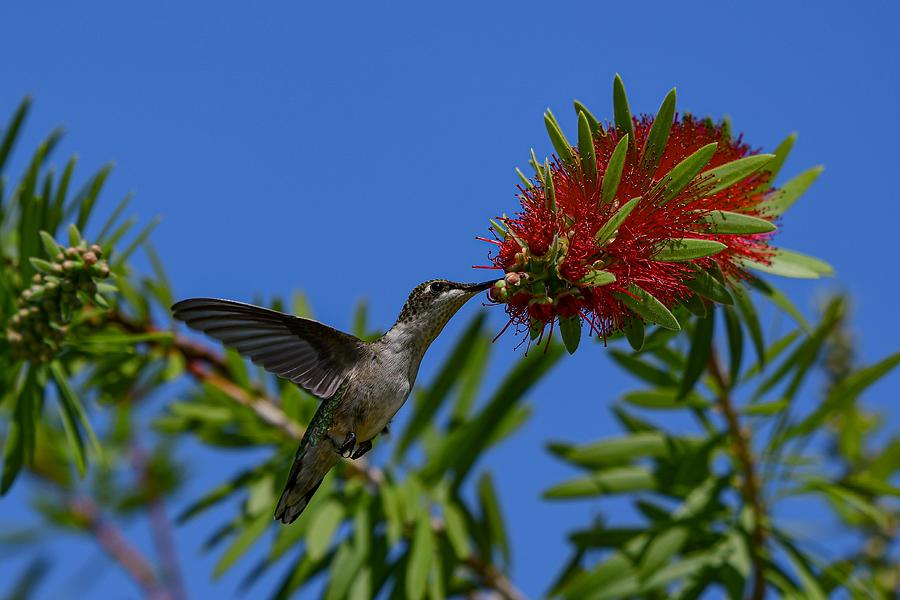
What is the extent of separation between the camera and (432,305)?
2207mm

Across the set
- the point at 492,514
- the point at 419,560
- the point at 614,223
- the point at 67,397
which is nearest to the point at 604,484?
the point at 492,514

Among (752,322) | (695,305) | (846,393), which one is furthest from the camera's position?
(846,393)

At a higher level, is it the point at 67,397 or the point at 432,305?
the point at 432,305

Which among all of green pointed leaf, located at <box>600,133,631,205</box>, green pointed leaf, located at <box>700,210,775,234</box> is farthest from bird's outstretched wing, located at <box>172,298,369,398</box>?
green pointed leaf, located at <box>700,210,775,234</box>

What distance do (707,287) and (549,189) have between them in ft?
1.40

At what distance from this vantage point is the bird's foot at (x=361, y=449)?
93.4 inches

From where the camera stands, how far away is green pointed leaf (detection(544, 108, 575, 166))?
190 cm

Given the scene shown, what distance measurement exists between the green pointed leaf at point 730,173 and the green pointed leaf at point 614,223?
19 cm

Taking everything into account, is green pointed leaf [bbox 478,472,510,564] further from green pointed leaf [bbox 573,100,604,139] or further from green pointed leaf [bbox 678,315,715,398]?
green pointed leaf [bbox 573,100,604,139]

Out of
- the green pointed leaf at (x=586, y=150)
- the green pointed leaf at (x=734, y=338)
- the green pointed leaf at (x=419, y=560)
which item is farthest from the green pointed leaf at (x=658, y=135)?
the green pointed leaf at (x=419, y=560)

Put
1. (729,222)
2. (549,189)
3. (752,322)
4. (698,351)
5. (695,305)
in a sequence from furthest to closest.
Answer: (752,322) → (698,351) → (695,305) → (729,222) → (549,189)

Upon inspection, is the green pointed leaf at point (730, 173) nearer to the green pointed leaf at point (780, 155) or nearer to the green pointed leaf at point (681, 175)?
the green pointed leaf at point (681, 175)

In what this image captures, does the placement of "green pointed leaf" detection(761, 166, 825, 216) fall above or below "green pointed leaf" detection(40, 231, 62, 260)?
above

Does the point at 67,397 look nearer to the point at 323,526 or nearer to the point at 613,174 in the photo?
the point at 323,526
